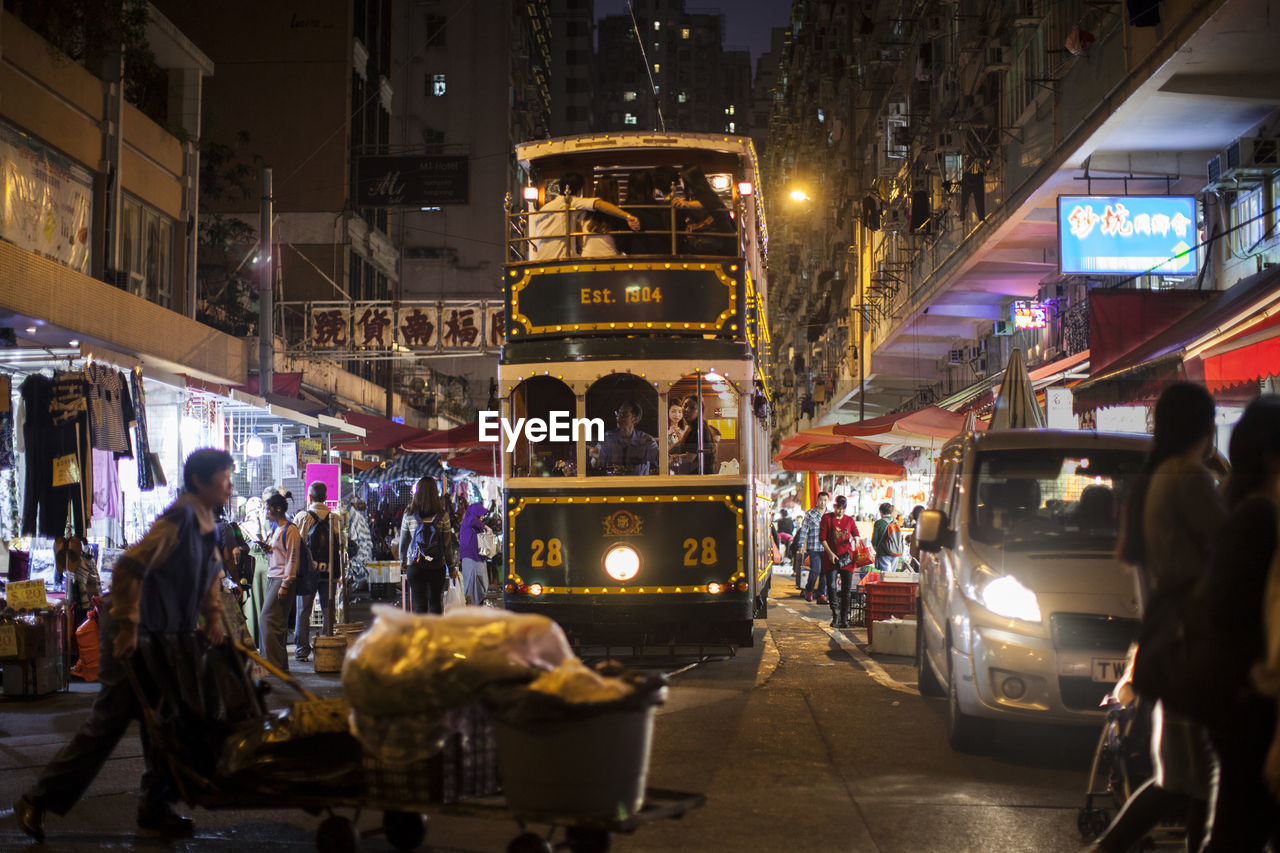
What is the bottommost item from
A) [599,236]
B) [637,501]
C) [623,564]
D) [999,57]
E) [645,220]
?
[623,564]

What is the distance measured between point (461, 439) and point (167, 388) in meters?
6.79

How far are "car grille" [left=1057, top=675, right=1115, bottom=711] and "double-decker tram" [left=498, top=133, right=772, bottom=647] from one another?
4688mm

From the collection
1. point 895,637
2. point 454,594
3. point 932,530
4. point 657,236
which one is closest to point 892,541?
point 895,637

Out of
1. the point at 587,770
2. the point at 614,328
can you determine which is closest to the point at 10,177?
the point at 614,328

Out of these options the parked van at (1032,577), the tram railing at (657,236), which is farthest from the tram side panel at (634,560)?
the parked van at (1032,577)

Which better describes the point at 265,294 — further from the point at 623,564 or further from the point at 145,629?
the point at 145,629

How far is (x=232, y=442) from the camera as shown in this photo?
1458 centimetres

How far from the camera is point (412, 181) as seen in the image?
34.4 m

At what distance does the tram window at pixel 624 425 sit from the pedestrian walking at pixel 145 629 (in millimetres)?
6575

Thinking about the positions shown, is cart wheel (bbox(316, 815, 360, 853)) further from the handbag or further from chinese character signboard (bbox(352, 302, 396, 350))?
chinese character signboard (bbox(352, 302, 396, 350))

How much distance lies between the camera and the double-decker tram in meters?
11.9

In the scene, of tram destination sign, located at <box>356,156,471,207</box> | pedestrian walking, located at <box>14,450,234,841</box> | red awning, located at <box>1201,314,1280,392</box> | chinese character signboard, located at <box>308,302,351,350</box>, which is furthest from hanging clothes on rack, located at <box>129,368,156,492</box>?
tram destination sign, located at <box>356,156,471,207</box>

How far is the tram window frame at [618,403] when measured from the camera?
1241cm

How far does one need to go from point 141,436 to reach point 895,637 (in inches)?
325
